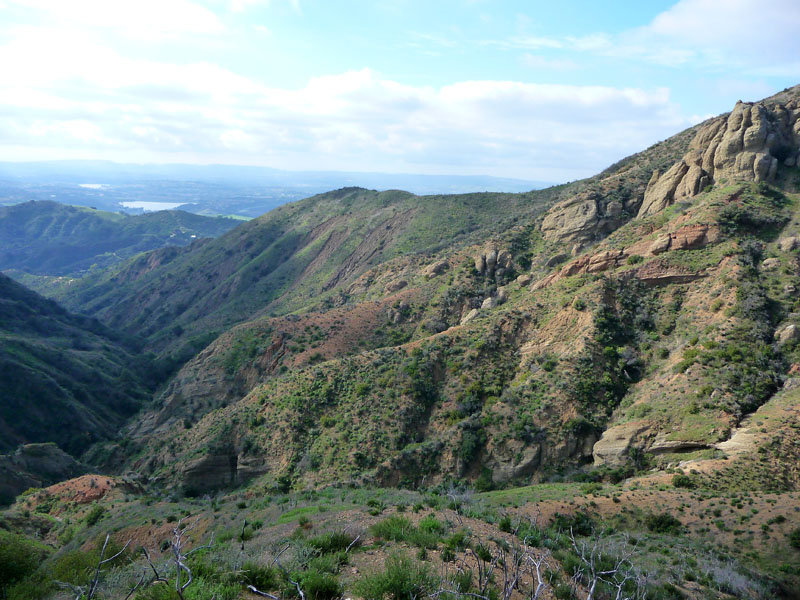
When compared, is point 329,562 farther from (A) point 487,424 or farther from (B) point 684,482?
(A) point 487,424

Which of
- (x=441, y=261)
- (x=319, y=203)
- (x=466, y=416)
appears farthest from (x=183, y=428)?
(x=319, y=203)

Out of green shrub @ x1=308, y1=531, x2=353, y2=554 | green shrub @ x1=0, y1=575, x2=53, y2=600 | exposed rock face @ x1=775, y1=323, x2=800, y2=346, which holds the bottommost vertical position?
green shrub @ x1=0, y1=575, x2=53, y2=600

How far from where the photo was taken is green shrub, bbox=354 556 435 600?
31.7 feet

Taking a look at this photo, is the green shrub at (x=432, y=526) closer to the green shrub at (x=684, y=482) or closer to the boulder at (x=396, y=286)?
the green shrub at (x=684, y=482)

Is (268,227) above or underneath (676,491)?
above

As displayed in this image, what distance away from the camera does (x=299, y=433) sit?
3622cm

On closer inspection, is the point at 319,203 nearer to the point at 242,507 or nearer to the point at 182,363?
the point at 182,363

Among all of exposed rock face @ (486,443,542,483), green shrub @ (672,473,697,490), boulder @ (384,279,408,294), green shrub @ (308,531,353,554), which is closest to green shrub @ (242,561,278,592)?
green shrub @ (308,531,353,554)

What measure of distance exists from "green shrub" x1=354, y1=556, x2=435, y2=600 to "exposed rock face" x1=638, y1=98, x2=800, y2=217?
4436 centimetres

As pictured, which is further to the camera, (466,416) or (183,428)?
(183,428)

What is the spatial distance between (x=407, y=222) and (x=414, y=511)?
77.5 m

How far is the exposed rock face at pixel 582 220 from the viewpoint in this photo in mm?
47531

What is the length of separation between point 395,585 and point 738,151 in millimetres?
48006

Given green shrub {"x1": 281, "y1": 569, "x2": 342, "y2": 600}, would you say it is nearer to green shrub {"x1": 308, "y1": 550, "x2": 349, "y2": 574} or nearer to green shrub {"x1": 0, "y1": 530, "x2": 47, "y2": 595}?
green shrub {"x1": 308, "y1": 550, "x2": 349, "y2": 574}
